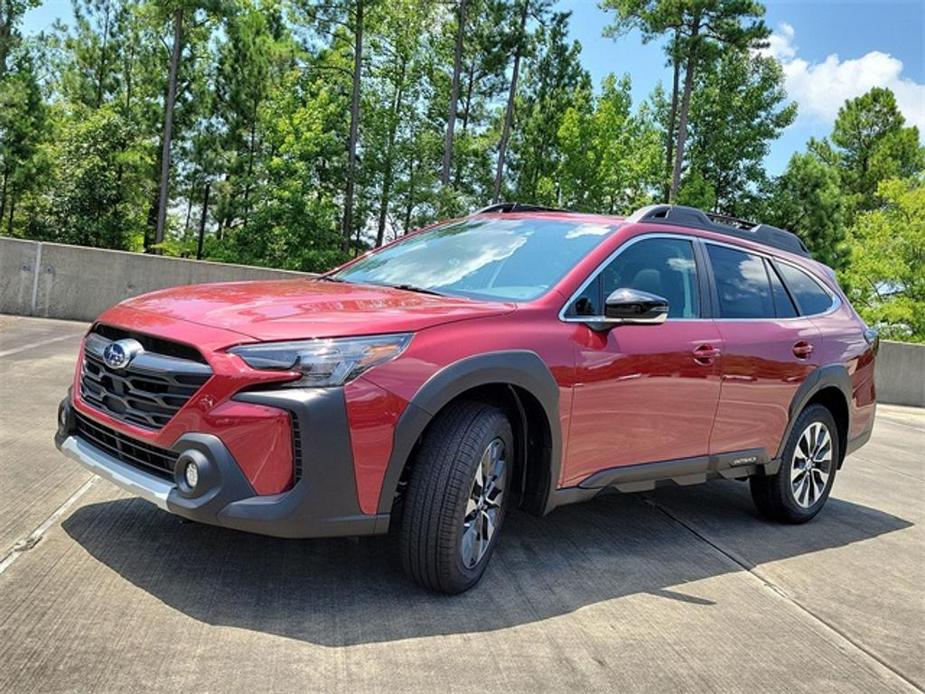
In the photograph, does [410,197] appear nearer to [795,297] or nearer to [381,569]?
[795,297]

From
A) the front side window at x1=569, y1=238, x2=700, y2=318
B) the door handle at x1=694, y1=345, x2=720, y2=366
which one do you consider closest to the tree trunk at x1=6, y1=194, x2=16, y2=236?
the front side window at x1=569, y1=238, x2=700, y2=318

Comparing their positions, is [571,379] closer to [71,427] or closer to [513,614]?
[513,614]

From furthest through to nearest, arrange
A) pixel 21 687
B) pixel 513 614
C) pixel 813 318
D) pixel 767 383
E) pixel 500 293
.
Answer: pixel 813 318
pixel 767 383
pixel 500 293
pixel 513 614
pixel 21 687

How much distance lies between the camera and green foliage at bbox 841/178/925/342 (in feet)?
111

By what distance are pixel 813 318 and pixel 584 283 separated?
7.45 ft

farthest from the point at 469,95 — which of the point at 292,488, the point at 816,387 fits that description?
the point at 292,488

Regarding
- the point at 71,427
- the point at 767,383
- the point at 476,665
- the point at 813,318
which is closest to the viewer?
the point at 476,665

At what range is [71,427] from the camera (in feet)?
12.6

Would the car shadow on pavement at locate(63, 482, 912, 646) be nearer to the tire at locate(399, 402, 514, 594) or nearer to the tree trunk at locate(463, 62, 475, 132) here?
the tire at locate(399, 402, 514, 594)

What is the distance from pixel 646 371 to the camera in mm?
4242

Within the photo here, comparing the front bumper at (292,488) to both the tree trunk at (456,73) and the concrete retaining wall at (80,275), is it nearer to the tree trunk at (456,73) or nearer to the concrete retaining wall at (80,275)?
the concrete retaining wall at (80,275)

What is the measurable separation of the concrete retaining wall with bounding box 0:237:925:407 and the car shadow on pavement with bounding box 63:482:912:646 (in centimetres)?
1032

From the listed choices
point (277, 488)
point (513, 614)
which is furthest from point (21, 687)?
point (513, 614)

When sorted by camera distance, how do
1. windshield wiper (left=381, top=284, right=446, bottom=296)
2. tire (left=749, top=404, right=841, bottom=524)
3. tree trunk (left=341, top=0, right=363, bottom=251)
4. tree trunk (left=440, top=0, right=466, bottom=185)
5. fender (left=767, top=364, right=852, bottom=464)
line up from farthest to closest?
tree trunk (left=440, top=0, right=466, bottom=185) < tree trunk (left=341, top=0, right=363, bottom=251) < tire (left=749, top=404, right=841, bottom=524) < fender (left=767, top=364, right=852, bottom=464) < windshield wiper (left=381, top=284, right=446, bottom=296)
